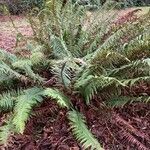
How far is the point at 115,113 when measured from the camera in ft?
14.5

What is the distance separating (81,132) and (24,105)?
25.1 inches

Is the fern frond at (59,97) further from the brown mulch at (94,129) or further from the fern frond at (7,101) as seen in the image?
the fern frond at (7,101)

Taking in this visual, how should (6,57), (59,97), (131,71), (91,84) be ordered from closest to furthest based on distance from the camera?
(59,97)
(91,84)
(131,71)
(6,57)

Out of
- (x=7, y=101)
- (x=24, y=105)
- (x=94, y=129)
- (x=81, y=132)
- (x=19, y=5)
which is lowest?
(x=19, y=5)

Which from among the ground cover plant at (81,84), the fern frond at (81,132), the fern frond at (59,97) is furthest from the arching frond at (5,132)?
the fern frond at (81,132)

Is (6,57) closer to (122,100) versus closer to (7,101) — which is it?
(7,101)

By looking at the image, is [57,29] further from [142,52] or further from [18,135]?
[18,135]

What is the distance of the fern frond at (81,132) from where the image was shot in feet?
13.0

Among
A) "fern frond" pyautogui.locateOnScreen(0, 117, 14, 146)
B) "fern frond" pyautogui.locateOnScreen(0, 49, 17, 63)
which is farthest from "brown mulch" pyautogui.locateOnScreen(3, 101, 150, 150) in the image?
"fern frond" pyautogui.locateOnScreen(0, 49, 17, 63)

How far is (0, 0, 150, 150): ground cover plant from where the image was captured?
4.18m

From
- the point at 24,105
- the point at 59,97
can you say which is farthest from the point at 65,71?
the point at 24,105

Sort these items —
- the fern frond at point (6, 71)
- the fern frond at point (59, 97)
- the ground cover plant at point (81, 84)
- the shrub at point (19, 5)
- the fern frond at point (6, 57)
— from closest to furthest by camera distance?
the fern frond at point (59, 97), the ground cover plant at point (81, 84), the fern frond at point (6, 71), the fern frond at point (6, 57), the shrub at point (19, 5)

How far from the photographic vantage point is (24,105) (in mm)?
4137

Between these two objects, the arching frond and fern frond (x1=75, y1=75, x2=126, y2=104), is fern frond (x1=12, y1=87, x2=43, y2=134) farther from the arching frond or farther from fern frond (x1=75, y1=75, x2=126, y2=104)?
fern frond (x1=75, y1=75, x2=126, y2=104)
